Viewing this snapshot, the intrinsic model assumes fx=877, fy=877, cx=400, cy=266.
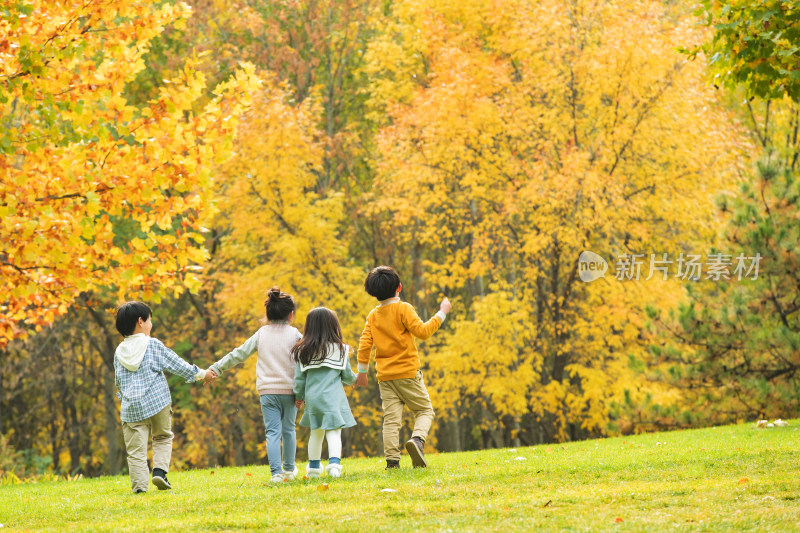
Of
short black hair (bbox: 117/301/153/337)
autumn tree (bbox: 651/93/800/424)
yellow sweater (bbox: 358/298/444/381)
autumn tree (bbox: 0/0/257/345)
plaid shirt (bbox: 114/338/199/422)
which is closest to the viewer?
plaid shirt (bbox: 114/338/199/422)

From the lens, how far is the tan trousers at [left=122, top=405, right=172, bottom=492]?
7285 mm

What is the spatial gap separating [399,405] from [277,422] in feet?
3.46

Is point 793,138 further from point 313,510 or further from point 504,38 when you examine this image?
point 313,510

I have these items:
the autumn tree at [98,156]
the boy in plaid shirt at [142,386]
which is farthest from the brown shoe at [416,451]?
the autumn tree at [98,156]

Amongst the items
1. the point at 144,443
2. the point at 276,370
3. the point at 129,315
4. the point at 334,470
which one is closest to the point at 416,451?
the point at 334,470

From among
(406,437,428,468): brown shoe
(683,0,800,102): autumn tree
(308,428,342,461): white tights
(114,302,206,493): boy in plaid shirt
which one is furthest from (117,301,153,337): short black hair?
(683,0,800,102): autumn tree

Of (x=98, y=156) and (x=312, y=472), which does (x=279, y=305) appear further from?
(x=98, y=156)

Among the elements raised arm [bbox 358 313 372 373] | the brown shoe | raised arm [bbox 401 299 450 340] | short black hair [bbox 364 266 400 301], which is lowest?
the brown shoe

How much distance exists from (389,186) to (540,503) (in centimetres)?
1427

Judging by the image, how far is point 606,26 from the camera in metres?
17.1

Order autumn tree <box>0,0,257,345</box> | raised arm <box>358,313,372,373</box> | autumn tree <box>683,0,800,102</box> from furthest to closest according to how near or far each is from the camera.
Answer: autumn tree <box>0,0,257,345</box>, raised arm <box>358,313,372,373</box>, autumn tree <box>683,0,800,102</box>

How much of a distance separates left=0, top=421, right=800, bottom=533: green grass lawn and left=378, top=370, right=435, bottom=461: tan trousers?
0.93ft

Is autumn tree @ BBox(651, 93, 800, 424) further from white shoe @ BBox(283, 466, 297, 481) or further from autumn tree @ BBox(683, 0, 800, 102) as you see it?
white shoe @ BBox(283, 466, 297, 481)

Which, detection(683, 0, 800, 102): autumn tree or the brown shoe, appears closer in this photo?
detection(683, 0, 800, 102): autumn tree
